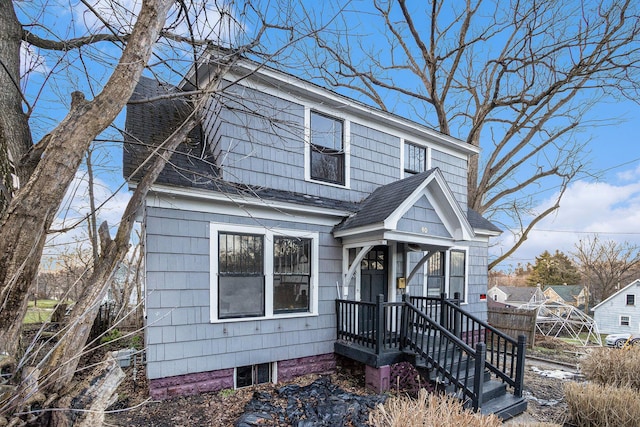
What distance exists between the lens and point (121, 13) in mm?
3986

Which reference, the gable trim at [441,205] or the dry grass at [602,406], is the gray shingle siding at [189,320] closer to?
the gable trim at [441,205]

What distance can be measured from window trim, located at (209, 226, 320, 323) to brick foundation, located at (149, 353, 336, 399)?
849mm

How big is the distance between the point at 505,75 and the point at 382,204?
36.3ft

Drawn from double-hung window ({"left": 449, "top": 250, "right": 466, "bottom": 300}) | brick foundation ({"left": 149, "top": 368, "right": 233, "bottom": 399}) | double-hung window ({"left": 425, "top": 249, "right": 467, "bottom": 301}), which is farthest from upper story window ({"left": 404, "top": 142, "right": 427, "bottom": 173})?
brick foundation ({"left": 149, "top": 368, "right": 233, "bottom": 399})

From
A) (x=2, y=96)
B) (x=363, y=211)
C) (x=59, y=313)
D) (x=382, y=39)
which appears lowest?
(x=59, y=313)

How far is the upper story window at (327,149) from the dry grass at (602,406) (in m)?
5.03

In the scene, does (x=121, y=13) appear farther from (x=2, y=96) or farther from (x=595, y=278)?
(x=595, y=278)

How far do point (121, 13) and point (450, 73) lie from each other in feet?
43.6

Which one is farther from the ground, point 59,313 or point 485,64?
point 485,64

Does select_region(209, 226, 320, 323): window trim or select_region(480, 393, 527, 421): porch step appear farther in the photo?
select_region(209, 226, 320, 323): window trim

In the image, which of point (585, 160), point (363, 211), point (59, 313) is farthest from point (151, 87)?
point (585, 160)

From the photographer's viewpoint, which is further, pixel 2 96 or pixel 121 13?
pixel 121 13

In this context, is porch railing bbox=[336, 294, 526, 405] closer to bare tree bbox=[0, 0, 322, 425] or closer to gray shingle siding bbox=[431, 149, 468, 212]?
gray shingle siding bbox=[431, 149, 468, 212]

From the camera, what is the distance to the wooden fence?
10544 mm
